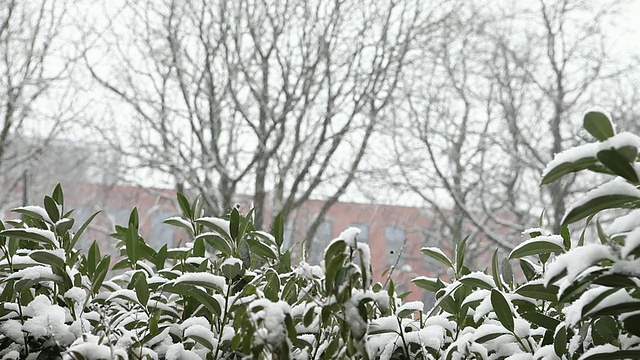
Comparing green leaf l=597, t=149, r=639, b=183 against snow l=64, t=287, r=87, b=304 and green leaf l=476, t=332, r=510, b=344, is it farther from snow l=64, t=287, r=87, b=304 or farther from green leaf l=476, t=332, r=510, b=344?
snow l=64, t=287, r=87, b=304

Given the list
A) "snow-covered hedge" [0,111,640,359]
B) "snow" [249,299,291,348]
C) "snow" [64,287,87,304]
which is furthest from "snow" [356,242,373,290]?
"snow" [64,287,87,304]

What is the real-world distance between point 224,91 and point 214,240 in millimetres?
9999

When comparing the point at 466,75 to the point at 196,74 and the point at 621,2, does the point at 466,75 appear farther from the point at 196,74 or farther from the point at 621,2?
the point at 196,74

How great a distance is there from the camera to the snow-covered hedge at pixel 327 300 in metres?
1.01

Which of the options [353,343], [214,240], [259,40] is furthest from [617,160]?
[259,40]

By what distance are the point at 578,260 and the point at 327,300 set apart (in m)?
0.41

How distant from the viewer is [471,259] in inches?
640

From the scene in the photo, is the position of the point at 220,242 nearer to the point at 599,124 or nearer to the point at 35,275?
the point at 35,275

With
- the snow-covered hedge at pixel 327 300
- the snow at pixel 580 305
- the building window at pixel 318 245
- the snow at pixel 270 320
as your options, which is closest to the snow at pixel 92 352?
the snow-covered hedge at pixel 327 300

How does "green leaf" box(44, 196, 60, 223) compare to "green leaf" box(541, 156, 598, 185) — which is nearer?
"green leaf" box(541, 156, 598, 185)

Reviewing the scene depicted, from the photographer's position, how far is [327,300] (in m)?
1.11

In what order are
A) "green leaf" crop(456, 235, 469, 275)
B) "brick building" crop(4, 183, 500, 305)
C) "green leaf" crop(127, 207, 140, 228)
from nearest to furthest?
"green leaf" crop(456, 235, 469, 275), "green leaf" crop(127, 207, 140, 228), "brick building" crop(4, 183, 500, 305)

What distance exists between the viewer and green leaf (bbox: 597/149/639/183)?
0.96 m

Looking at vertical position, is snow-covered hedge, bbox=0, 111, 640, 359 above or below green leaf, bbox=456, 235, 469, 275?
below
